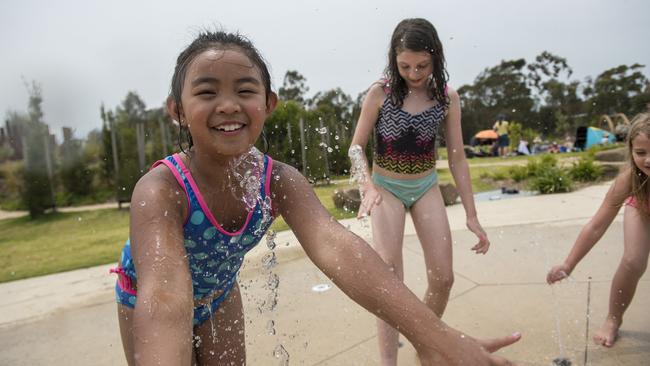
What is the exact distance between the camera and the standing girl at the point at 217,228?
1.28m

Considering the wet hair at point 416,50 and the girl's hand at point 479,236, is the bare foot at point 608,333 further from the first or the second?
the wet hair at point 416,50

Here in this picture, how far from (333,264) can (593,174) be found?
399 inches

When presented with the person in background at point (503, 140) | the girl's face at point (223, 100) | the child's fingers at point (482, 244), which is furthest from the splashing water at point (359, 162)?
the person in background at point (503, 140)

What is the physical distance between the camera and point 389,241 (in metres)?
2.65

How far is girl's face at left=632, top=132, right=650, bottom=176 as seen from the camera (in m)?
2.58

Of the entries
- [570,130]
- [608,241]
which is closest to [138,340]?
[608,241]

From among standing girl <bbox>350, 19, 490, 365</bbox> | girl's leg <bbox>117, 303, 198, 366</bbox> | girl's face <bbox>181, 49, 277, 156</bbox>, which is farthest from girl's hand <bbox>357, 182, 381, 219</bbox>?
girl's leg <bbox>117, 303, 198, 366</bbox>

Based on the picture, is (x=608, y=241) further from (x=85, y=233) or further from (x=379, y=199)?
(x=85, y=233)

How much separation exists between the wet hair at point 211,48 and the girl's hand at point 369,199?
99cm

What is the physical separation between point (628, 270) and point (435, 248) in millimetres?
1097

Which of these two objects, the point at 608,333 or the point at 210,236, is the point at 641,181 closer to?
the point at 608,333

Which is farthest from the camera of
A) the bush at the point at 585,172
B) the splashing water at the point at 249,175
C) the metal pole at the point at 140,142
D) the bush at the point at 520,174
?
the metal pole at the point at 140,142

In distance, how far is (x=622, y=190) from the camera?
2.74m

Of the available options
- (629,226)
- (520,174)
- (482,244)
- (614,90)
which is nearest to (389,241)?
(482,244)
